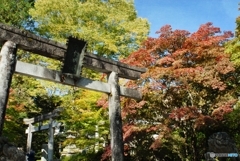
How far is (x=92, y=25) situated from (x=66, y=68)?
39.1 feet

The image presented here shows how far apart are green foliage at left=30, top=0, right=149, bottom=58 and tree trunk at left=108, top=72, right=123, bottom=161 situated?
33.2 ft

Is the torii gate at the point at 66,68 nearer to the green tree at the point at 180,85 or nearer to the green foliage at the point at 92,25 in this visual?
the green tree at the point at 180,85

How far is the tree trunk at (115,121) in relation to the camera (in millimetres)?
6535

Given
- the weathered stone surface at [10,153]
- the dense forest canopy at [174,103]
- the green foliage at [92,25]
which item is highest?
the green foliage at [92,25]

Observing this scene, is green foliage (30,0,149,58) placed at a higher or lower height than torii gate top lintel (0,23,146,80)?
higher

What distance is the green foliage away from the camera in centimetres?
1754

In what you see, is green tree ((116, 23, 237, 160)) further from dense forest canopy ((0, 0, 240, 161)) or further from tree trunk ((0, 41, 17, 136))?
tree trunk ((0, 41, 17, 136))

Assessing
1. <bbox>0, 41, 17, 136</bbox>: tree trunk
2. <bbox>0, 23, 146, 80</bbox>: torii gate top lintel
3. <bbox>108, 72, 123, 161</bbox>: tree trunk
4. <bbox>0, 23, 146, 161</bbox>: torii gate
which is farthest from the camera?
<bbox>108, 72, 123, 161</bbox>: tree trunk

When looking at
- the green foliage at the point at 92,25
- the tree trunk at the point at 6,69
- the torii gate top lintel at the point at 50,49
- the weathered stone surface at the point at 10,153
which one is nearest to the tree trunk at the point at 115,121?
the torii gate top lintel at the point at 50,49

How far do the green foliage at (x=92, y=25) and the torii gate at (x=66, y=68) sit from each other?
1005 centimetres

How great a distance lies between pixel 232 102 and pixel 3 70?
7.92 m

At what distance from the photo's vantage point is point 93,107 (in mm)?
13375

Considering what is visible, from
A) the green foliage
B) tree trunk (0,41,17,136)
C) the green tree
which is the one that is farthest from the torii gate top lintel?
the green foliage

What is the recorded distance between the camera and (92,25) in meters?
17.7
